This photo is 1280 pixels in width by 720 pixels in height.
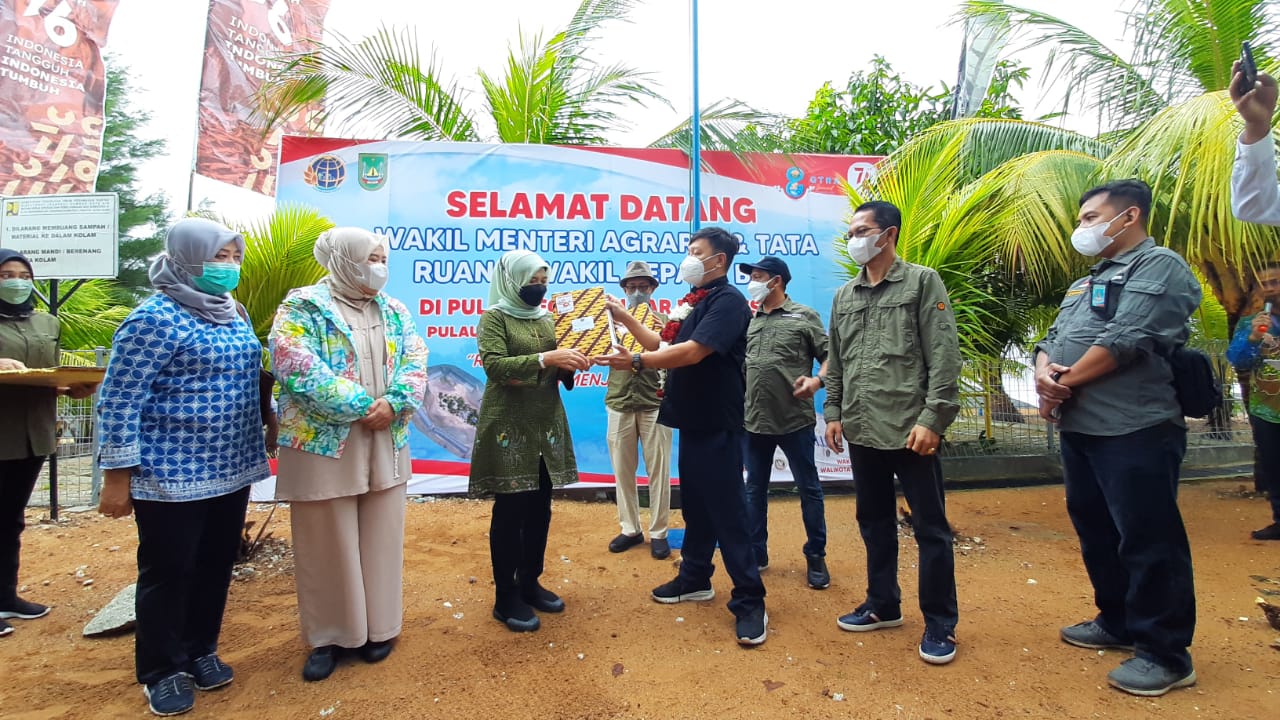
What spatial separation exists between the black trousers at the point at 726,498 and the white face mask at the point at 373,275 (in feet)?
4.82

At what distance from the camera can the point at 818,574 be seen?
348 centimetres

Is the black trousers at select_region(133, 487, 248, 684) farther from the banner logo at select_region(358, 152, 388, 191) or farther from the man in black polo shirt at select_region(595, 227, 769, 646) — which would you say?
the banner logo at select_region(358, 152, 388, 191)

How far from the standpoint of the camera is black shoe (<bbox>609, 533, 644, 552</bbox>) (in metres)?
4.11

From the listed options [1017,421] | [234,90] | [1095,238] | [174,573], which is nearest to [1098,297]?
[1095,238]

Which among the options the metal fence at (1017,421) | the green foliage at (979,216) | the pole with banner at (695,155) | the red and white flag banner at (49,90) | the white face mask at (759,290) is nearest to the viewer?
the white face mask at (759,290)

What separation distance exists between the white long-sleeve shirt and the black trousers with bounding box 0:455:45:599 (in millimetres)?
5067

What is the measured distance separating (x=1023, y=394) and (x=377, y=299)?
5.72 meters

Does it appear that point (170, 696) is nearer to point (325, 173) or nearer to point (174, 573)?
point (174, 573)

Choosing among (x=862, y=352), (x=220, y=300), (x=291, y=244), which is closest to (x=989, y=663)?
(x=862, y=352)

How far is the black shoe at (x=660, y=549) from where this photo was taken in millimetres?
3968

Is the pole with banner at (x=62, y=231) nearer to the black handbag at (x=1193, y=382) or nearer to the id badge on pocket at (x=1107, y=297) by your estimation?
the id badge on pocket at (x=1107, y=297)

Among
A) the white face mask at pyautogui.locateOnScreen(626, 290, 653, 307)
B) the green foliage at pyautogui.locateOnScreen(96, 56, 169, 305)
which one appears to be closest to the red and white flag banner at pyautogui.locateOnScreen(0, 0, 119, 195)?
the green foliage at pyautogui.locateOnScreen(96, 56, 169, 305)

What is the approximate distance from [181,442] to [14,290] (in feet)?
5.97

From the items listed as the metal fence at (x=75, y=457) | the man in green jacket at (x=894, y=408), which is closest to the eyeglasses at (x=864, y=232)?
the man in green jacket at (x=894, y=408)
